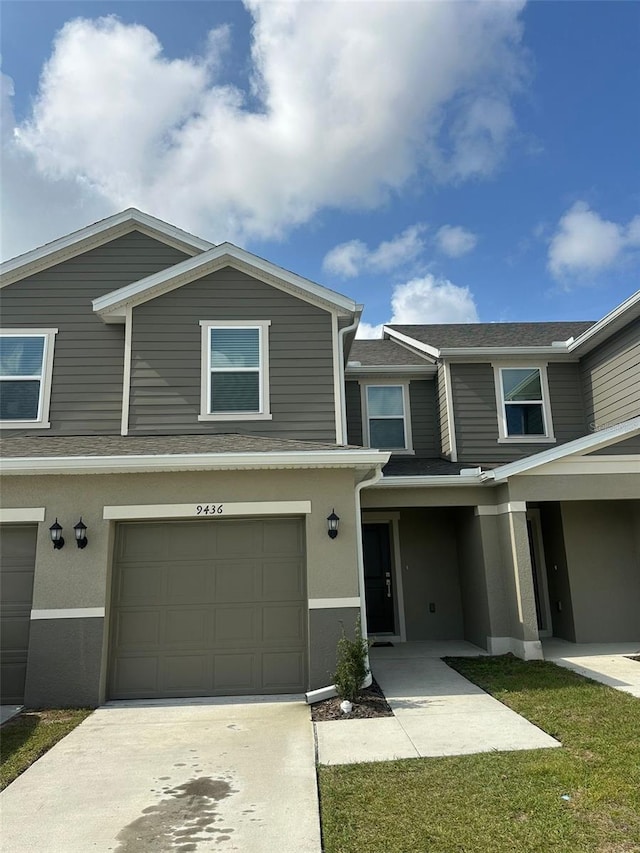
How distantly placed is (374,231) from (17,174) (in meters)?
7.72

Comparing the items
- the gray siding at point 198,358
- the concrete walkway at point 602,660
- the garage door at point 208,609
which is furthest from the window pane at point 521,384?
the garage door at point 208,609

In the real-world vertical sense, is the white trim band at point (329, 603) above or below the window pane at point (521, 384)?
below

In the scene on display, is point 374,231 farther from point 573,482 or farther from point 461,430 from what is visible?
point 573,482

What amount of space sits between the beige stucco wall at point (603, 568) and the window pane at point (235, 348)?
246 inches

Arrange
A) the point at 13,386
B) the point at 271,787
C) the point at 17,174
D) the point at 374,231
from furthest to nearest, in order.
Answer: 1. the point at 374,231
2. the point at 17,174
3. the point at 13,386
4. the point at 271,787

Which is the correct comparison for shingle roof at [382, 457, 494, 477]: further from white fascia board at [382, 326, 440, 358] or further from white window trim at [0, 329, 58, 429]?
white window trim at [0, 329, 58, 429]

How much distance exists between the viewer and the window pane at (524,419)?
1121cm

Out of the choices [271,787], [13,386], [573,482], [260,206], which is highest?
[260,206]

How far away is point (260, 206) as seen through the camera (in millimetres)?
11375

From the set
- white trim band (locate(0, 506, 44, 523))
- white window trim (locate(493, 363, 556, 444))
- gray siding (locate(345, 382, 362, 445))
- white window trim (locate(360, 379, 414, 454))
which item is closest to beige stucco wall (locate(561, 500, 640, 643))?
white window trim (locate(493, 363, 556, 444))

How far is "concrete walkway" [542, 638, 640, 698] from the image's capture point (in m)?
7.35

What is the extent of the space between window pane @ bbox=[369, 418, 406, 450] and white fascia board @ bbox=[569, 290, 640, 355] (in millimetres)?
3796

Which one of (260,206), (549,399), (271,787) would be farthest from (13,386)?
(549,399)

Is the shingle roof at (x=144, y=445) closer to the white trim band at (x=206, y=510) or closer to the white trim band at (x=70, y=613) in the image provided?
the white trim band at (x=206, y=510)
